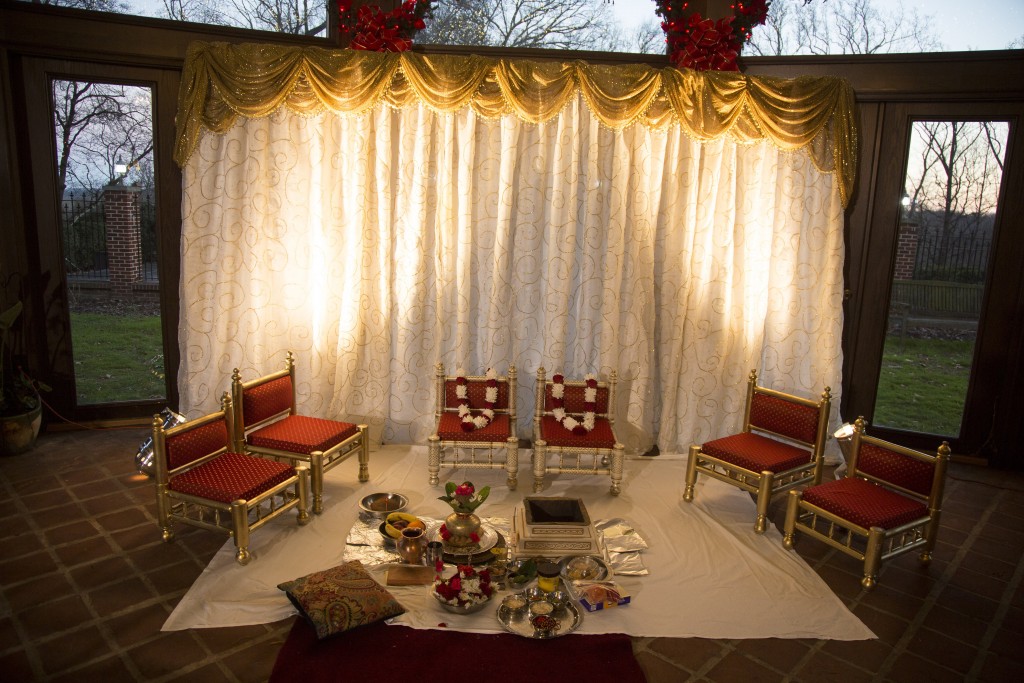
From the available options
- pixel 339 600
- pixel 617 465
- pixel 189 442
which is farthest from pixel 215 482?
pixel 617 465

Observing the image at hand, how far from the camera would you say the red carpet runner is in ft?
10.2

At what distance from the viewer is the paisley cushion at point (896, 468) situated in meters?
4.16

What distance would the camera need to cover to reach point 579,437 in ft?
16.5

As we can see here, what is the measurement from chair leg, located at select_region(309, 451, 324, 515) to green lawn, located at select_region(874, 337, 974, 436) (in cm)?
469

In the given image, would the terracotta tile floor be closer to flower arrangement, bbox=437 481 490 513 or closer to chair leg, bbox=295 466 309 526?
chair leg, bbox=295 466 309 526

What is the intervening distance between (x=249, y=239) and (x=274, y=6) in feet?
6.47

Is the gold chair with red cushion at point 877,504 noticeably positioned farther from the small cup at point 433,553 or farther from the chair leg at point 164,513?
the chair leg at point 164,513

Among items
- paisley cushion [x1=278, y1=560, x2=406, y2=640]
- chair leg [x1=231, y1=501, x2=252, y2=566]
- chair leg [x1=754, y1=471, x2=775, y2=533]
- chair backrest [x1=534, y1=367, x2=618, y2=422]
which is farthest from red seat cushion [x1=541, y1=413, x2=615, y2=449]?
chair leg [x1=231, y1=501, x2=252, y2=566]

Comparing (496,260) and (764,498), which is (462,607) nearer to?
(764,498)

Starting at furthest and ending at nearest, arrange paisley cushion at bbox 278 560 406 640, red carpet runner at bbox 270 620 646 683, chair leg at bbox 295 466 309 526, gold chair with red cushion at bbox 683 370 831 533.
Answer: gold chair with red cushion at bbox 683 370 831 533, chair leg at bbox 295 466 309 526, paisley cushion at bbox 278 560 406 640, red carpet runner at bbox 270 620 646 683

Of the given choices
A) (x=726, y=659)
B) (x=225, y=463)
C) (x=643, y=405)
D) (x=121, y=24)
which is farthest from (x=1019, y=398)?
(x=121, y=24)

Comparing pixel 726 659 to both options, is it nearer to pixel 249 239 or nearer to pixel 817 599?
pixel 817 599

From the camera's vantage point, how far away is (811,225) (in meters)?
5.68

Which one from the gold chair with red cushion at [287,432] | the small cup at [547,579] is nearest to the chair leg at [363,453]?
the gold chair with red cushion at [287,432]
